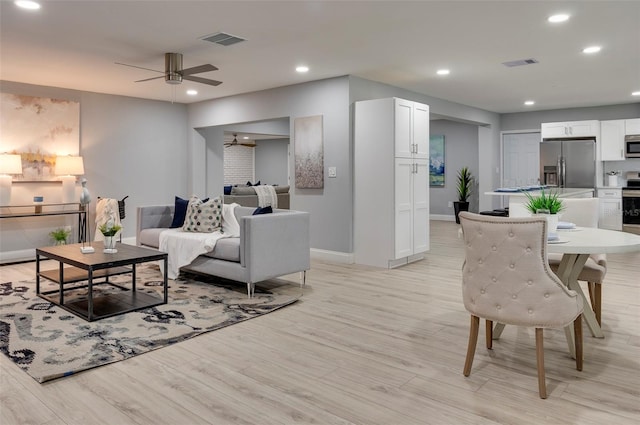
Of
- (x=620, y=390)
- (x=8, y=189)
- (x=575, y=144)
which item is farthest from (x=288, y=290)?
(x=575, y=144)

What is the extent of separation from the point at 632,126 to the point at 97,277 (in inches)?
359

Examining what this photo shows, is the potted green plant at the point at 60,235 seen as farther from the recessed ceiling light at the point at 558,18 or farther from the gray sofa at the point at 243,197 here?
the recessed ceiling light at the point at 558,18

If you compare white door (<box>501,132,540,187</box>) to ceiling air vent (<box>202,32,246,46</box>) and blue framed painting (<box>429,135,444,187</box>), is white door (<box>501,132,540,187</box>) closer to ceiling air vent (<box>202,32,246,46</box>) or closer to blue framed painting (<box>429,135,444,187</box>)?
blue framed painting (<box>429,135,444,187</box>)

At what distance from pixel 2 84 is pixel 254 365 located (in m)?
5.66

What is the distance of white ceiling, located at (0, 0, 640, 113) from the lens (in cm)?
359

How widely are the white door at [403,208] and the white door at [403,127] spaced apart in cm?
11

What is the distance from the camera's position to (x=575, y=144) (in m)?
8.76

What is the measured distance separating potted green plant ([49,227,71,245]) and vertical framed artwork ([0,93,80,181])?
750 millimetres

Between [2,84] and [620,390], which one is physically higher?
[2,84]

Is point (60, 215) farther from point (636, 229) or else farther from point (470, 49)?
point (636, 229)

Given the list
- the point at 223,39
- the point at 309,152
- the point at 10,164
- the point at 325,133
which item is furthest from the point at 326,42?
the point at 10,164

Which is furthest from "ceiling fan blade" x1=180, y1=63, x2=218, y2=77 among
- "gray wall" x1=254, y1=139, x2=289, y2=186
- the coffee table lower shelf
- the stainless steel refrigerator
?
"gray wall" x1=254, y1=139, x2=289, y2=186

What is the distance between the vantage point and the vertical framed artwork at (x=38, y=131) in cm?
607

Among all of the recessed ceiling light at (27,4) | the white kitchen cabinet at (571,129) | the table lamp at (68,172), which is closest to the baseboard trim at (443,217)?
the white kitchen cabinet at (571,129)
